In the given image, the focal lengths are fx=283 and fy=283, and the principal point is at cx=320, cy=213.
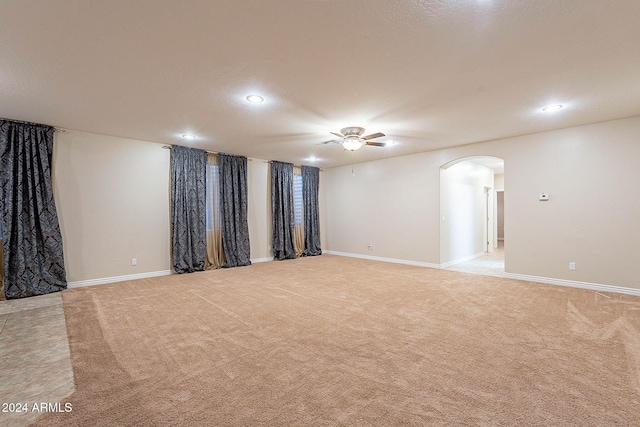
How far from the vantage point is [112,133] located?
4.93 meters

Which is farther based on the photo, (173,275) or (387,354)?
(173,275)

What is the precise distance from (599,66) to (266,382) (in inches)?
161

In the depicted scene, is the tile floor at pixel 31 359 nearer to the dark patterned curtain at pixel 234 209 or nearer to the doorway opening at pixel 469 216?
the dark patterned curtain at pixel 234 209

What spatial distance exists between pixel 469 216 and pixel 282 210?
16.3 ft

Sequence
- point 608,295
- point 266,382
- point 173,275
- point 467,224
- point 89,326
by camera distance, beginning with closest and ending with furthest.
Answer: point 266,382
point 89,326
point 608,295
point 173,275
point 467,224

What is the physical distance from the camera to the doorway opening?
6.34m

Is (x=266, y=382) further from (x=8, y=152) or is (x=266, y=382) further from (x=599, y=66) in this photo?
(x=8, y=152)

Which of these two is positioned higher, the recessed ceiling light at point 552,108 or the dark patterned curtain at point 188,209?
the recessed ceiling light at point 552,108

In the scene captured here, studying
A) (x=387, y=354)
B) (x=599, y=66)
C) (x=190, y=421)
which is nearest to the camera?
(x=190, y=421)

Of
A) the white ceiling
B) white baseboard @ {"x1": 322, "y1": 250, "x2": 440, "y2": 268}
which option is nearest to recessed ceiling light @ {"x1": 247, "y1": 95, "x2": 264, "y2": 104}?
the white ceiling

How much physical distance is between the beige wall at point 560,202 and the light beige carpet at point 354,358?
677 mm

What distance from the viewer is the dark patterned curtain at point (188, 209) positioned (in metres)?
5.73

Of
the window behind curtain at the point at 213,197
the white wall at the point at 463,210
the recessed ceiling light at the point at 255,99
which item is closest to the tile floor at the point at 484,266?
the white wall at the point at 463,210

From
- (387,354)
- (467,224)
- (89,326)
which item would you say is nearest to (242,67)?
(387,354)
